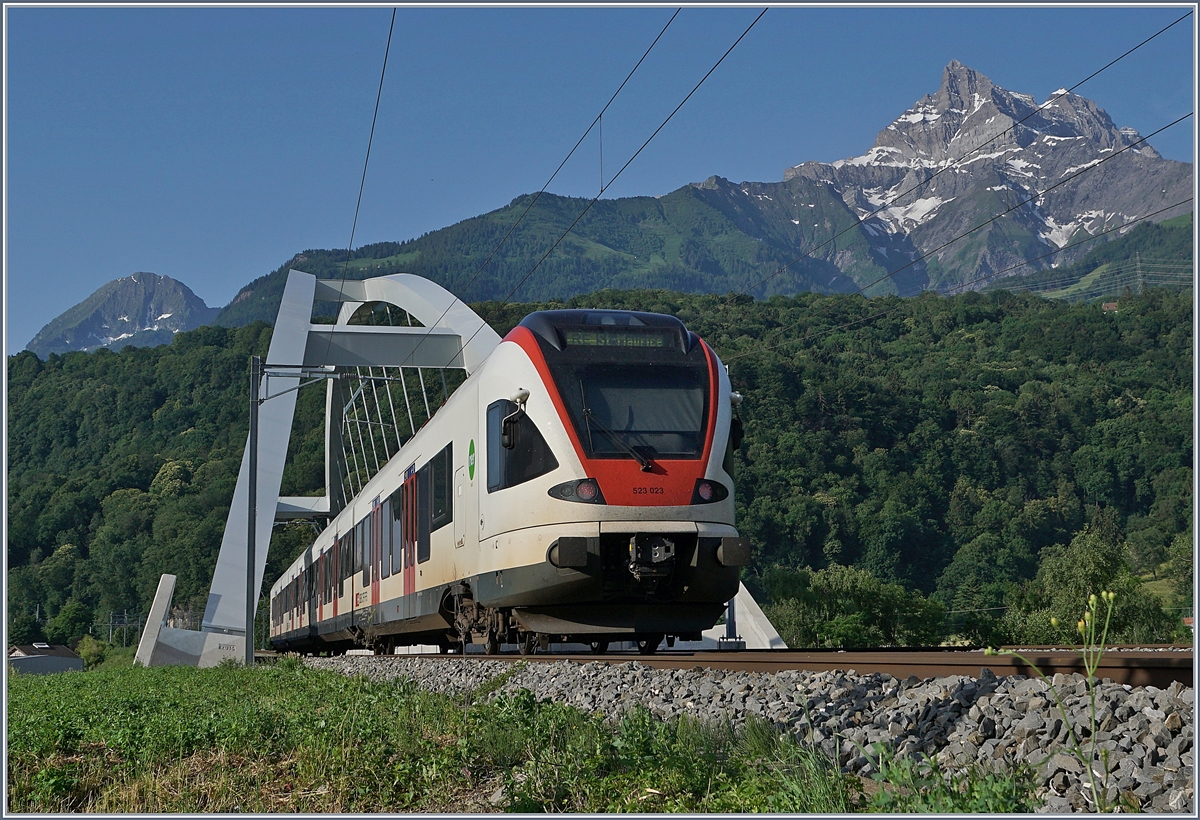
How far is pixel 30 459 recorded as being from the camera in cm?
7188

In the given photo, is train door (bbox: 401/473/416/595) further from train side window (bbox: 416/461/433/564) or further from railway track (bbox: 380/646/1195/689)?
railway track (bbox: 380/646/1195/689)

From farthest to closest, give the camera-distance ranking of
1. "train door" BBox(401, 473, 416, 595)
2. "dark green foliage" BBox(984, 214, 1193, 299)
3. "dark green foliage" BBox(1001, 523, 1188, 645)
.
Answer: "dark green foliage" BBox(984, 214, 1193, 299) → "dark green foliage" BBox(1001, 523, 1188, 645) → "train door" BBox(401, 473, 416, 595)

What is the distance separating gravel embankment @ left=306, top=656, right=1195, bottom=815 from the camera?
3.94 meters

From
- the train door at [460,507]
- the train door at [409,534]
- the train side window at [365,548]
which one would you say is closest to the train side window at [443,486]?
the train door at [460,507]

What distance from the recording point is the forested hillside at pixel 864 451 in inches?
2354

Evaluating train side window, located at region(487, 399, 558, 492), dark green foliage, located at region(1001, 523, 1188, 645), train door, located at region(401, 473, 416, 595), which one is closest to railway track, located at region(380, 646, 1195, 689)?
train side window, located at region(487, 399, 558, 492)

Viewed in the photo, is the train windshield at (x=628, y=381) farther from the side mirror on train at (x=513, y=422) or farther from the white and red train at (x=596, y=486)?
the side mirror on train at (x=513, y=422)

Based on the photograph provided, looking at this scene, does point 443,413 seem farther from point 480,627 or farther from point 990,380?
point 990,380

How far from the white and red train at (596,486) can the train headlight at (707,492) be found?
0.01m

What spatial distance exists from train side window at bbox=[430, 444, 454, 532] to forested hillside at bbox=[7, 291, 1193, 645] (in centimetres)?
3857

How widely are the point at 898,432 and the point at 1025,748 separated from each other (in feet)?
207

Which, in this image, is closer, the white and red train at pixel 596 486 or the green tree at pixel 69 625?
the white and red train at pixel 596 486

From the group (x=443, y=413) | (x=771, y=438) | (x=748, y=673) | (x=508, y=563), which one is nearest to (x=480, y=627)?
(x=508, y=563)

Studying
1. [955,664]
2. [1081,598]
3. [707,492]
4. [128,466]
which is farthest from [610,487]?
[128,466]
